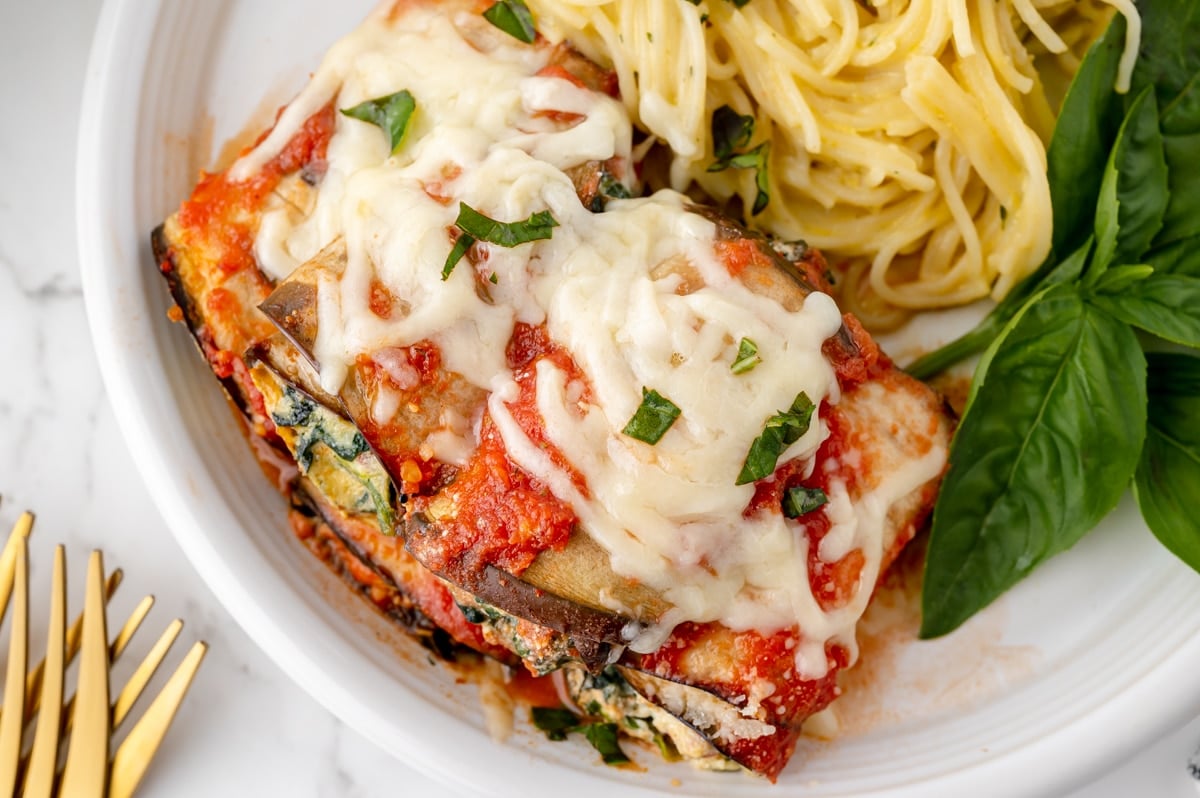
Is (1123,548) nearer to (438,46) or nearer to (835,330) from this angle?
(835,330)

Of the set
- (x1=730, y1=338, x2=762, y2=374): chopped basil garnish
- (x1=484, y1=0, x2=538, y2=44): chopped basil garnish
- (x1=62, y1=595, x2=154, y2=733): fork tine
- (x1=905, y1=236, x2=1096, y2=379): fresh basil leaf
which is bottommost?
(x1=62, y1=595, x2=154, y2=733): fork tine

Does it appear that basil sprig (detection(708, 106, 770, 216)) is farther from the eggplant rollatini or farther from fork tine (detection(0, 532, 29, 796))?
fork tine (detection(0, 532, 29, 796))

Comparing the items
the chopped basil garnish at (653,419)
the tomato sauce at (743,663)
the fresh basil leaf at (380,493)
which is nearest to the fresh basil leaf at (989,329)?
the tomato sauce at (743,663)

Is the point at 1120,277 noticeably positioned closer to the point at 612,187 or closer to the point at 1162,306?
the point at 1162,306

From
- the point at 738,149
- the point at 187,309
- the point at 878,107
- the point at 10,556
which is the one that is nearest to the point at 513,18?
the point at 738,149

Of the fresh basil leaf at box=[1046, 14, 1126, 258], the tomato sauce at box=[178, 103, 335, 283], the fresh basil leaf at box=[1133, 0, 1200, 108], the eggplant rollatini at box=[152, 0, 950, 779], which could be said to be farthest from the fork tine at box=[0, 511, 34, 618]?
the fresh basil leaf at box=[1133, 0, 1200, 108]

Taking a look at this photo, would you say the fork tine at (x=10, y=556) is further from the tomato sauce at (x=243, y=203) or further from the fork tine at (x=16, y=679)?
the tomato sauce at (x=243, y=203)
